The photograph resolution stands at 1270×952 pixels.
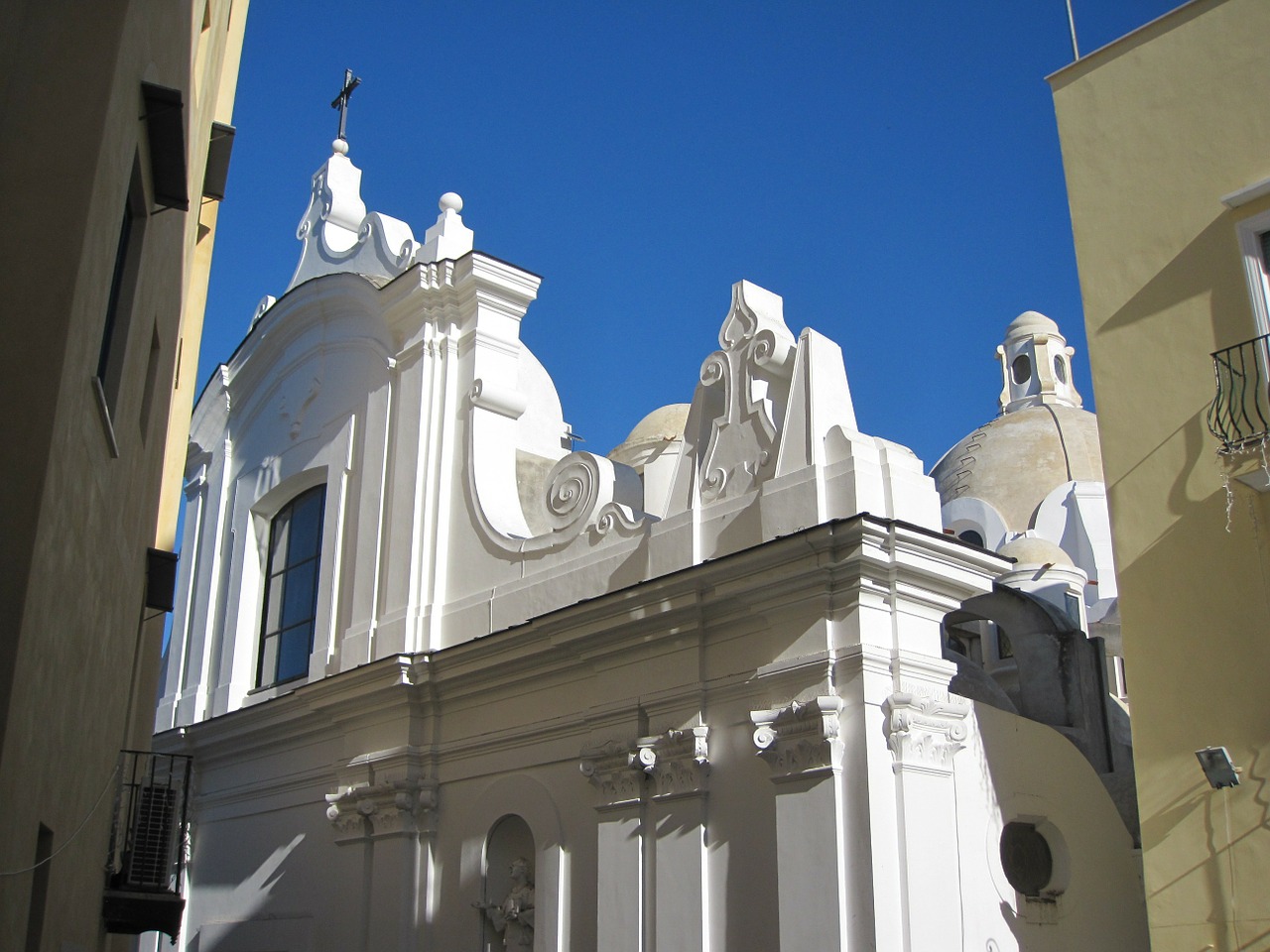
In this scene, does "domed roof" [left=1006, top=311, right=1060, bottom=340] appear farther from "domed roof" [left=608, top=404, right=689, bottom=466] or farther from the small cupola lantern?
"domed roof" [left=608, top=404, right=689, bottom=466]

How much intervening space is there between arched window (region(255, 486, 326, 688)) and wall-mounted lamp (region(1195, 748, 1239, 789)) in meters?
10.7

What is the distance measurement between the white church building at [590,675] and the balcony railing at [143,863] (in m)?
3.23

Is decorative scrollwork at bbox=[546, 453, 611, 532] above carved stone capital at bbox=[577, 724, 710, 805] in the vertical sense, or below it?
above

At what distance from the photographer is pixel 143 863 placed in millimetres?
9586

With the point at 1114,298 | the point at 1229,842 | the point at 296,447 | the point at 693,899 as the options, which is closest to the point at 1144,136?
the point at 1114,298

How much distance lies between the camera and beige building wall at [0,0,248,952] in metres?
5.05

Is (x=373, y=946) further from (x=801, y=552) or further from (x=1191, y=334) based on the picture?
(x=1191, y=334)

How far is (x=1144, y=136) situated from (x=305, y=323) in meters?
10.9

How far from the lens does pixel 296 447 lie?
17.2m

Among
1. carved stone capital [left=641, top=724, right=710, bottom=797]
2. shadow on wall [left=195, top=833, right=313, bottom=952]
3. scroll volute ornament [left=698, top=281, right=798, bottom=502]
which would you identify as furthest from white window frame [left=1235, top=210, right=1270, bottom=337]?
shadow on wall [left=195, top=833, right=313, bottom=952]

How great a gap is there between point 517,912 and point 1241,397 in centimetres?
726

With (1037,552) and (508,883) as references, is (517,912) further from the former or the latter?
(1037,552)

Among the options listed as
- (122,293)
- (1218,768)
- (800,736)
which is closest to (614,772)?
(800,736)

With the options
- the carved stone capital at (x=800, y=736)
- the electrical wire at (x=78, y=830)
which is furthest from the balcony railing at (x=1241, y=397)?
the electrical wire at (x=78, y=830)
